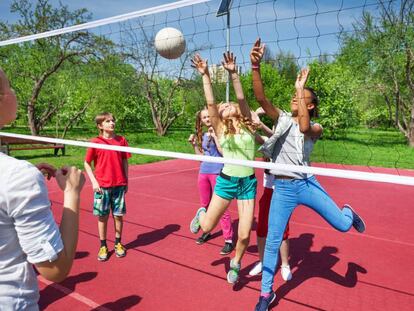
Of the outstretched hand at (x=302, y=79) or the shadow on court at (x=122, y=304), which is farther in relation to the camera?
the shadow on court at (x=122, y=304)

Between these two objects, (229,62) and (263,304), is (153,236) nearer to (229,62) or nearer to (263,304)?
(263,304)

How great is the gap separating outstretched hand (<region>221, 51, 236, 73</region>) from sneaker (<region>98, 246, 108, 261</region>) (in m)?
2.44

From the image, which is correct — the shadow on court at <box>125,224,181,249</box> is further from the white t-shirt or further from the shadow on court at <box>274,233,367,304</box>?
the white t-shirt

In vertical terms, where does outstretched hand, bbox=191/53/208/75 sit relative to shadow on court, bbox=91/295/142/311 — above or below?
above

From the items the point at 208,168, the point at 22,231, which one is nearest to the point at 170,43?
the point at 208,168

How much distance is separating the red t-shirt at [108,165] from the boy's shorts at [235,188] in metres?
1.27

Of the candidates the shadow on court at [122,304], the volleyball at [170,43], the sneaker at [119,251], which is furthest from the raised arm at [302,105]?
the volleyball at [170,43]

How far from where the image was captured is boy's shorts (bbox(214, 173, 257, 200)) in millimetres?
3547

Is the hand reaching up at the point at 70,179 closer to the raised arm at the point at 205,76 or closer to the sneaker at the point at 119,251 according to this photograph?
the raised arm at the point at 205,76

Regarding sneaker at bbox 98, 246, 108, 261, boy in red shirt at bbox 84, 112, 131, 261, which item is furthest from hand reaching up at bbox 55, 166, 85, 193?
sneaker at bbox 98, 246, 108, 261

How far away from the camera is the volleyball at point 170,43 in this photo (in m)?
5.89

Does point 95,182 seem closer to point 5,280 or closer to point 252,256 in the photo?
point 252,256

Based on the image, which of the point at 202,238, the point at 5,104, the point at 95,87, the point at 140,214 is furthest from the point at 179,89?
the point at 5,104

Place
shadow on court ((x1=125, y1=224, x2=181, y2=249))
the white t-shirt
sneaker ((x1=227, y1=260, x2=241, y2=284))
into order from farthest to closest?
shadow on court ((x1=125, y1=224, x2=181, y2=249))
sneaker ((x1=227, y1=260, x2=241, y2=284))
the white t-shirt
